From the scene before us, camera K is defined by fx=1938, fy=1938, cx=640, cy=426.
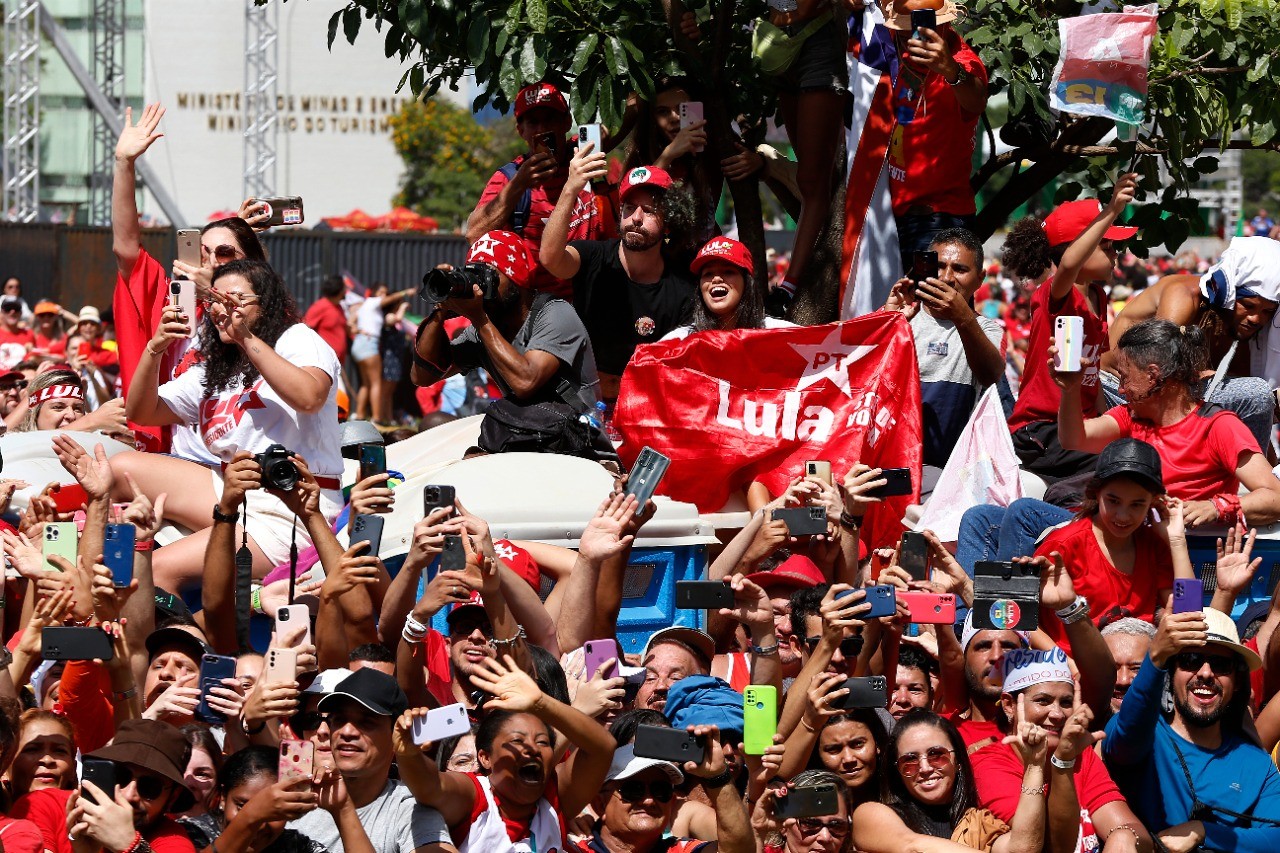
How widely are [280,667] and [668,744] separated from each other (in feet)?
3.72

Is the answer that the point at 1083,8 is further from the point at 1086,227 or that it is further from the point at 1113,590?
the point at 1113,590

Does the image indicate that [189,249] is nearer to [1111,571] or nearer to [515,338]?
[515,338]

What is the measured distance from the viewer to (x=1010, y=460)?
7.25 metres

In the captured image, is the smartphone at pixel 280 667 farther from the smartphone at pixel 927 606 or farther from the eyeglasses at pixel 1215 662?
the eyeglasses at pixel 1215 662

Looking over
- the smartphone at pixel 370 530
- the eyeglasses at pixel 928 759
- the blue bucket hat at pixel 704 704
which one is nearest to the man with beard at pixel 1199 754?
the eyeglasses at pixel 928 759

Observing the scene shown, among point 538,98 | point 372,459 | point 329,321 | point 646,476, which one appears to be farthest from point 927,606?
point 329,321

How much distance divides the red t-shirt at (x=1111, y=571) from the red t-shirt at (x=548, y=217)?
7.13 ft

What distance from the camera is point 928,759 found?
17.9 feet

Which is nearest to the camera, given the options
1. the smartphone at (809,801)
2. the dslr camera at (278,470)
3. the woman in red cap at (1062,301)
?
the smartphone at (809,801)

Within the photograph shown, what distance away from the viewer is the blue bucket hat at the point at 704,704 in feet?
18.1

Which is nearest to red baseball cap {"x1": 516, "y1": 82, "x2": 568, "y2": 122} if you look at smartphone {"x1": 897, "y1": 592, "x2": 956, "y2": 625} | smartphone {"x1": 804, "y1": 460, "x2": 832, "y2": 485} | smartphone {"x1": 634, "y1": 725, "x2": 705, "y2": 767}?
smartphone {"x1": 804, "y1": 460, "x2": 832, "y2": 485}

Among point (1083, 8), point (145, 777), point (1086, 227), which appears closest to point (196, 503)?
point (145, 777)

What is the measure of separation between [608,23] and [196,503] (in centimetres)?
268

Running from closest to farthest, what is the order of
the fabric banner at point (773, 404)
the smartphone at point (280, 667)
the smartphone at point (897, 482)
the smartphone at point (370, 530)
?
the smartphone at point (280, 667), the smartphone at point (370, 530), the smartphone at point (897, 482), the fabric banner at point (773, 404)
